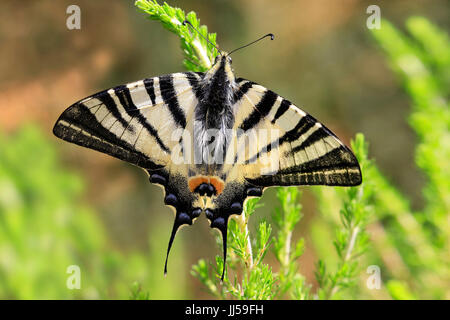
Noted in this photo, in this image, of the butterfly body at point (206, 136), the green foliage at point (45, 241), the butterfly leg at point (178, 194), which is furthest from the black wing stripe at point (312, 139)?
the green foliage at point (45, 241)

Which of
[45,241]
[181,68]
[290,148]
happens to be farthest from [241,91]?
[181,68]

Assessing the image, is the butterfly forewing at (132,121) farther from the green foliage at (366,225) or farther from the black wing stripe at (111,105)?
the green foliage at (366,225)

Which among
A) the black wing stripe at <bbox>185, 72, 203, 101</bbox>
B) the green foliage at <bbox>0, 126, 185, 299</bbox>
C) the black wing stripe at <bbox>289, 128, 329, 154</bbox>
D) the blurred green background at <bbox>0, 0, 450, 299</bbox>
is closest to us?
the black wing stripe at <bbox>289, 128, 329, 154</bbox>

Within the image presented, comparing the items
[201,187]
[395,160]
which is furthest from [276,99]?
[395,160]

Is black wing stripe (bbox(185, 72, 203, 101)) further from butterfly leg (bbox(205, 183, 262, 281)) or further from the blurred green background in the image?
the blurred green background

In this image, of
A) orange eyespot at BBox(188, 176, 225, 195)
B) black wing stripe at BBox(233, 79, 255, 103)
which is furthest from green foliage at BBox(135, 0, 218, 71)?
orange eyespot at BBox(188, 176, 225, 195)
